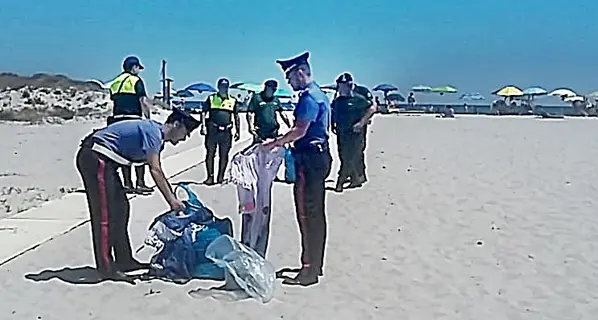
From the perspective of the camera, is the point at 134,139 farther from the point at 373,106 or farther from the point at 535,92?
the point at 535,92

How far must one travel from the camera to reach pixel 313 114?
23.4 ft

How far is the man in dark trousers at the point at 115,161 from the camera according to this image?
7.01 m

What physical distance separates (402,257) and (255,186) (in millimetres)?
1850

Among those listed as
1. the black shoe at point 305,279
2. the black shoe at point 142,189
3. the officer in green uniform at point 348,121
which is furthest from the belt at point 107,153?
the officer in green uniform at point 348,121

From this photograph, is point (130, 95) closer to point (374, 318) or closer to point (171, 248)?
point (171, 248)

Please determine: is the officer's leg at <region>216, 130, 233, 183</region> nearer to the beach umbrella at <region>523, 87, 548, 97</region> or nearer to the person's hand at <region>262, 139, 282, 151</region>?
the person's hand at <region>262, 139, 282, 151</region>

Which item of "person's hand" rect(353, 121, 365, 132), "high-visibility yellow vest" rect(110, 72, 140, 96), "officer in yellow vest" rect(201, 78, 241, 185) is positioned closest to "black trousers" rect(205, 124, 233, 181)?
"officer in yellow vest" rect(201, 78, 241, 185)

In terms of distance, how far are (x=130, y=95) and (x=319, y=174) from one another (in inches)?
181

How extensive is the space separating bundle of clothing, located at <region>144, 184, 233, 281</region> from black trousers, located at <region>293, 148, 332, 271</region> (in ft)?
2.11

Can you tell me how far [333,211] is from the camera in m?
11.5

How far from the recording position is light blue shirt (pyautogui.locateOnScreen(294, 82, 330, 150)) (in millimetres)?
7117

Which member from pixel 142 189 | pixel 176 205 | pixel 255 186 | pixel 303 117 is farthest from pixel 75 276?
pixel 142 189

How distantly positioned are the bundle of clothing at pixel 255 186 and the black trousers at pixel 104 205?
3.02ft

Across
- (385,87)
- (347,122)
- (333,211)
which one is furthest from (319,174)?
(385,87)
